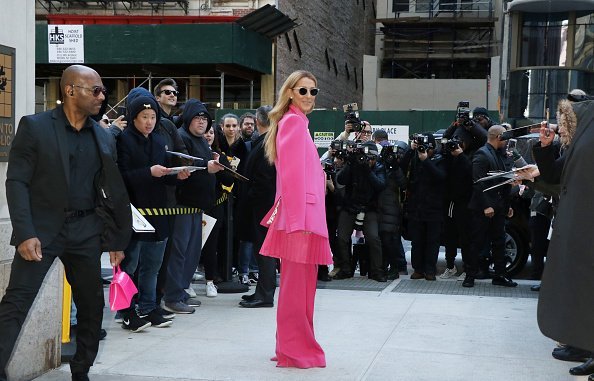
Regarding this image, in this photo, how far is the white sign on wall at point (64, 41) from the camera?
21094mm

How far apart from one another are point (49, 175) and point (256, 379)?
1.93m

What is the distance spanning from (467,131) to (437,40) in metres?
29.4

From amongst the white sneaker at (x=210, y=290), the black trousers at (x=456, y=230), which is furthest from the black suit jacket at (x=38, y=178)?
the black trousers at (x=456, y=230)

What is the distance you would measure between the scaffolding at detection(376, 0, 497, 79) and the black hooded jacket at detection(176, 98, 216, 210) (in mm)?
31363

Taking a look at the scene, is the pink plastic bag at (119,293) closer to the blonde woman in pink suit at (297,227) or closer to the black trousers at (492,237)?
the blonde woman in pink suit at (297,227)

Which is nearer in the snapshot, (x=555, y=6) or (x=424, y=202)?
(x=424, y=202)

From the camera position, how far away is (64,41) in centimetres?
2128

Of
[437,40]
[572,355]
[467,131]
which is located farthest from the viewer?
[437,40]

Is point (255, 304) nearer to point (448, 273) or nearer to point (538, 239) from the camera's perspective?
point (448, 273)

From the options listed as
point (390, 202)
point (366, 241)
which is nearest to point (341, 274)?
point (366, 241)

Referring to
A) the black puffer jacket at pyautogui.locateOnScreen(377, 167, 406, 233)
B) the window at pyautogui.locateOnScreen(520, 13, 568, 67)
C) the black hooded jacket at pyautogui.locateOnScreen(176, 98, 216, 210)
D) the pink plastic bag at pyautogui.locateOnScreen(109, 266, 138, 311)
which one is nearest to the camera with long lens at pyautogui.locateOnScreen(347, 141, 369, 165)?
the black puffer jacket at pyautogui.locateOnScreen(377, 167, 406, 233)

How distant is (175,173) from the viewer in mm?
6531

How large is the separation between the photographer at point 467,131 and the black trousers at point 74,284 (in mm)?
6245

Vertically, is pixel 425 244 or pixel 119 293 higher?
pixel 119 293
